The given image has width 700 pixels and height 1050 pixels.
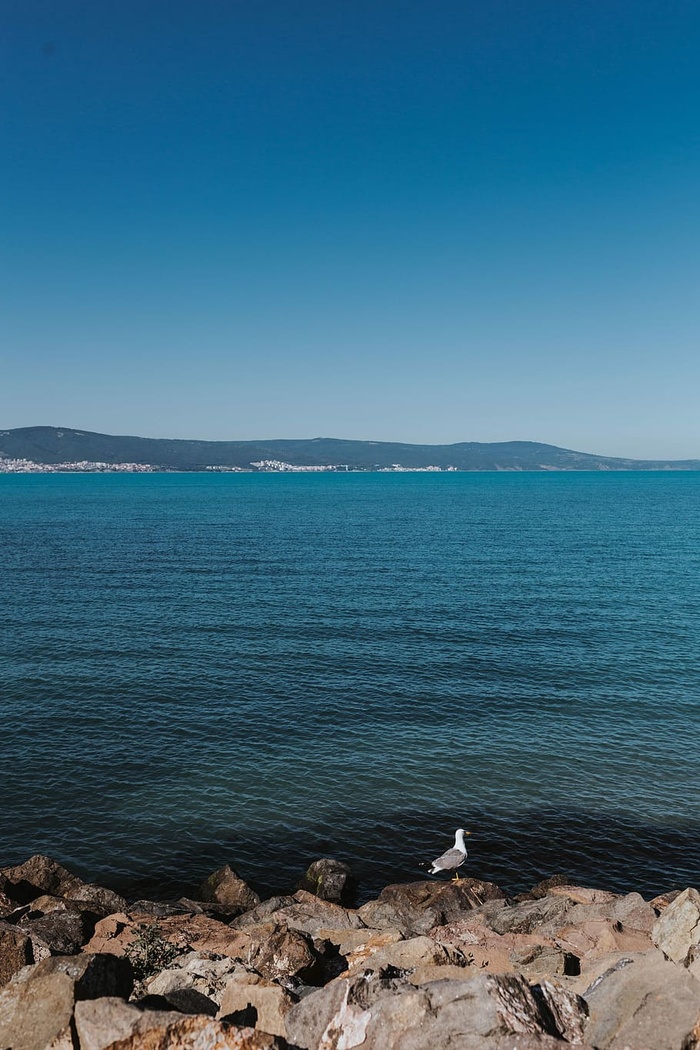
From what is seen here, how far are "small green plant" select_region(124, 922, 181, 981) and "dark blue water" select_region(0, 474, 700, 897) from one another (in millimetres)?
7181

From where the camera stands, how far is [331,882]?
91.9 ft

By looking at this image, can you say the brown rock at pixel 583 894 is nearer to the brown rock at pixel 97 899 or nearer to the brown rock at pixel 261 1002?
the brown rock at pixel 261 1002

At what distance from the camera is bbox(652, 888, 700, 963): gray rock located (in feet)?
64.0

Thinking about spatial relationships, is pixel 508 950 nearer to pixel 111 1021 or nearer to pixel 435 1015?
pixel 435 1015

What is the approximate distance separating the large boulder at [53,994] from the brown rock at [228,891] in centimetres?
1117

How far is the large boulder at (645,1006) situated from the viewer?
486 inches

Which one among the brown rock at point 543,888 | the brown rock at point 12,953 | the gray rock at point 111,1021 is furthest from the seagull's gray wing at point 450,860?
the gray rock at point 111,1021

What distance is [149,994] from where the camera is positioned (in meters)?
16.6

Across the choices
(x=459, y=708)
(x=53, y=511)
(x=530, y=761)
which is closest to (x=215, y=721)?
(x=459, y=708)

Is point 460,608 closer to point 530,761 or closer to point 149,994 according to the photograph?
point 530,761

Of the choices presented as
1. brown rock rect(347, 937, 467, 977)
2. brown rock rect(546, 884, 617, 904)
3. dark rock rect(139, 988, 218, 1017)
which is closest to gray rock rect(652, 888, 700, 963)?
brown rock rect(546, 884, 617, 904)

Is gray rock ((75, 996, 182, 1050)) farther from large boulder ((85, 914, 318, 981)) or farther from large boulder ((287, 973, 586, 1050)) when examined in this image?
large boulder ((85, 914, 318, 981))

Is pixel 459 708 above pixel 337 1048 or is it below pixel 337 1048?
below

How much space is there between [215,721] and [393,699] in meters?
11.6
